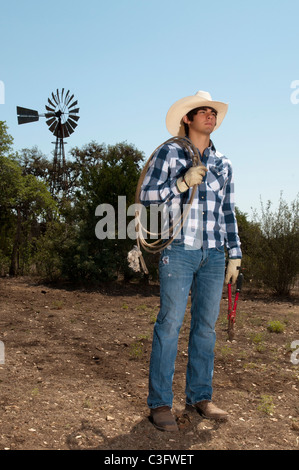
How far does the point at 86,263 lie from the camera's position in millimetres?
11289

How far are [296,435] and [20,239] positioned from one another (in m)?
13.1

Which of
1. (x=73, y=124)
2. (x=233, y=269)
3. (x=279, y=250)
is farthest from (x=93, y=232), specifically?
(x=73, y=124)

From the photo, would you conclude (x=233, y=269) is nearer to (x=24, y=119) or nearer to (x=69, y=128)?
(x=24, y=119)

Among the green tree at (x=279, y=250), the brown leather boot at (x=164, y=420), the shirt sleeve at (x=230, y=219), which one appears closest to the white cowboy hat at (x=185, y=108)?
the shirt sleeve at (x=230, y=219)

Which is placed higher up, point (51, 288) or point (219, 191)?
point (219, 191)

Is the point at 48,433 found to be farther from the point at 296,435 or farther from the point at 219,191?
the point at 219,191

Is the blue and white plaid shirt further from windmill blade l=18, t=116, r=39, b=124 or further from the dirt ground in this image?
windmill blade l=18, t=116, r=39, b=124

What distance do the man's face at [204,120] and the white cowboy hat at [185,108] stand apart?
0.15 feet

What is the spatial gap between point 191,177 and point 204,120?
61 cm

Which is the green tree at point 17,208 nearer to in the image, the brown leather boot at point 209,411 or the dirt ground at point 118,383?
the dirt ground at point 118,383

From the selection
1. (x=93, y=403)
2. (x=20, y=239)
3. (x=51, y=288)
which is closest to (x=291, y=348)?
(x=93, y=403)

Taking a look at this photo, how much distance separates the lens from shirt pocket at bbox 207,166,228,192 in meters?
3.52
